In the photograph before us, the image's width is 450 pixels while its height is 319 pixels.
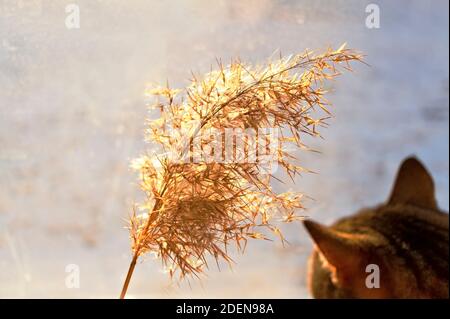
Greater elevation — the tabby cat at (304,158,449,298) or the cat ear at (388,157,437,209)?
the cat ear at (388,157,437,209)

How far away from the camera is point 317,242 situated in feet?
4.94

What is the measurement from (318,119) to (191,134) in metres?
0.29

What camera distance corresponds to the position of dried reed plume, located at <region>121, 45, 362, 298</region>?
1.24 meters

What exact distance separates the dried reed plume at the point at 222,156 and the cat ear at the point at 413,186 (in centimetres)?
113

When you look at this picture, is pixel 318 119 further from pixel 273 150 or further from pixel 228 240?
pixel 228 240

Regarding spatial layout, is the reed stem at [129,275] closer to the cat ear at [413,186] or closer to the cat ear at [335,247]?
the cat ear at [335,247]

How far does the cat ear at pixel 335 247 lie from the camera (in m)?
1.48

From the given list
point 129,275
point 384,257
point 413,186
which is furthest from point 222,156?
point 413,186

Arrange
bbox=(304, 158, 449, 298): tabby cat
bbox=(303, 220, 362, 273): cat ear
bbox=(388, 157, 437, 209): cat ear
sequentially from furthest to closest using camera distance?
bbox=(388, 157, 437, 209): cat ear
bbox=(304, 158, 449, 298): tabby cat
bbox=(303, 220, 362, 273): cat ear

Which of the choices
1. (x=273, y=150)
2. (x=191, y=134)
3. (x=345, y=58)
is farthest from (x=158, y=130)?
(x=345, y=58)

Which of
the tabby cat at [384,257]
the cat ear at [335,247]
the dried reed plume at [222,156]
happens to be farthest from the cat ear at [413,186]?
the dried reed plume at [222,156]

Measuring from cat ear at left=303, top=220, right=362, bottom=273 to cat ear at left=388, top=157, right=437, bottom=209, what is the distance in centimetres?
69

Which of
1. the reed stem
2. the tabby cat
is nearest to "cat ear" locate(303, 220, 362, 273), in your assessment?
the tabby cat

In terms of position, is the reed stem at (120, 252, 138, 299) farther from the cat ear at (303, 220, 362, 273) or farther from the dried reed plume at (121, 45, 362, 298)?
the cat ear at (303, 220, 362, 273)
